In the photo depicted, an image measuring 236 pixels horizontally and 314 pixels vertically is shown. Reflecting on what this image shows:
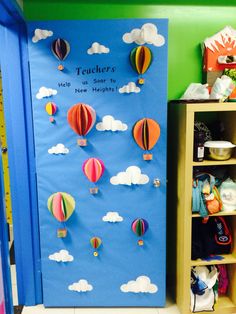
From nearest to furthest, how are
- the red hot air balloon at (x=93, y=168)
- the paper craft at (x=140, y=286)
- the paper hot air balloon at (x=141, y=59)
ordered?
1. the paper hot air balloon at (x=141, y=59)
2. the red hot air balloon at (x=93, y=168)
3. the paper craft at (x=140, y=286)

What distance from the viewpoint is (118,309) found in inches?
88.3

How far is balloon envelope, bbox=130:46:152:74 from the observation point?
1.90 meters

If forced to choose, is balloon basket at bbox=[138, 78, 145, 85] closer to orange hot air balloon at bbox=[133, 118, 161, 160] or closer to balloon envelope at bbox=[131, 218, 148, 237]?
orange hot air balloon at bbox=[133, 118, 161, 160]

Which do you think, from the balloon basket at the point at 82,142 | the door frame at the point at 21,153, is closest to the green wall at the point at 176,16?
the door frame at the point at 21,153

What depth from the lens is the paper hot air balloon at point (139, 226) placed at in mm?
2098

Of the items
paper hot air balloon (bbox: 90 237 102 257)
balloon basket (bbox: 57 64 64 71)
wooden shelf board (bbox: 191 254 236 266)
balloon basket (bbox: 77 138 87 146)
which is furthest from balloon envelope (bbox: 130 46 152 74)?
wooden shelf board (bbox: 191 254 236 266)

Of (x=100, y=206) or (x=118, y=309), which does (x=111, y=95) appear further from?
(x=118, y=309)

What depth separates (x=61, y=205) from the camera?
2.07 meters

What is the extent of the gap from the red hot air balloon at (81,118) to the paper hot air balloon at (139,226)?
69 centimetres

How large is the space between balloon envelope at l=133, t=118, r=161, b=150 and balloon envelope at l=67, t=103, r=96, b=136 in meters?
0.29

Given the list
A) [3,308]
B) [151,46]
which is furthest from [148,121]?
[3,308]

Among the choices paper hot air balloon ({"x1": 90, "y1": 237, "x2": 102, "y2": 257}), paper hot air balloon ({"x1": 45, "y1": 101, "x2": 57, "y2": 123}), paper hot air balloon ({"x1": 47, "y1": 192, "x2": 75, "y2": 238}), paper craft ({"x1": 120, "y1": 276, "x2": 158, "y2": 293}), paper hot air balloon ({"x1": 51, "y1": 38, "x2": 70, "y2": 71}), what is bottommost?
paper craft ({"x1": 120, "y1": 276, "x2": 158, "y2": 293})

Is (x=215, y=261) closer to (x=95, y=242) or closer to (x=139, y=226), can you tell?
(x=139, y=226)

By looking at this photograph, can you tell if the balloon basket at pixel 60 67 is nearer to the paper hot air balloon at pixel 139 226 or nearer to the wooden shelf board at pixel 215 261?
the paper hot air balloon at pixel 139 226
